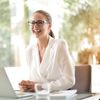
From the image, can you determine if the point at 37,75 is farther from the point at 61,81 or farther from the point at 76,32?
the point at 76,32

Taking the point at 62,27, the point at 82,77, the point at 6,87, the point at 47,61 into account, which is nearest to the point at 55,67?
the point at 47,61

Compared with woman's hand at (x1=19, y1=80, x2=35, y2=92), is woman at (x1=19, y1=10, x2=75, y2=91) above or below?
above

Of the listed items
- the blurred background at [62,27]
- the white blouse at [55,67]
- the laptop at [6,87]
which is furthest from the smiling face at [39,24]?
the blurred background at [62,27]

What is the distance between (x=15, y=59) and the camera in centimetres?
472

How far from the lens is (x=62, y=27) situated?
186 inches

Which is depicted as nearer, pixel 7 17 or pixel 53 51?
pixel 53 51

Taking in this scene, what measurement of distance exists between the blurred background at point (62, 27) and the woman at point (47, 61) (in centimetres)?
198

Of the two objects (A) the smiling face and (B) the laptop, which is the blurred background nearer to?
(A) the smiling face

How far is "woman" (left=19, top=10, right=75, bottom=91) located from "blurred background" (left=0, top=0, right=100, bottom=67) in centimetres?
198

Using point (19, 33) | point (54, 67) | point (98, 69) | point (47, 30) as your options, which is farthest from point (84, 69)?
point (19, 33)

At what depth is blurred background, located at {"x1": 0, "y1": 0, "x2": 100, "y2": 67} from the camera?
4.52 meters

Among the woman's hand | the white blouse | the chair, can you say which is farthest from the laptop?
the chair

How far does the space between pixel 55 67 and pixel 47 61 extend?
91mm

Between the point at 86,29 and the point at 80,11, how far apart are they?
0.30m
